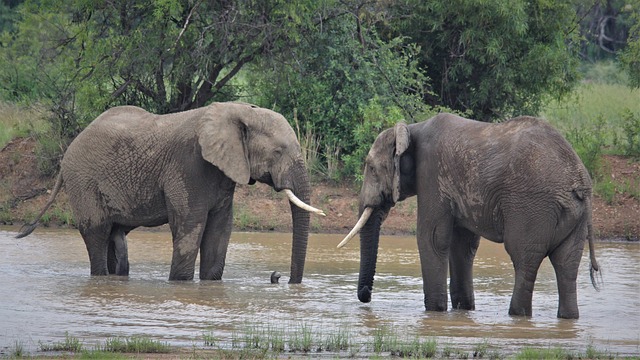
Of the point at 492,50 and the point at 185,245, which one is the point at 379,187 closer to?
the point at 185,245

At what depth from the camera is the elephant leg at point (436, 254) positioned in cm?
1158

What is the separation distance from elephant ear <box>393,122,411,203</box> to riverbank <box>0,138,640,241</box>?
6895 mm

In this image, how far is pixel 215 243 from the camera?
44.8ft

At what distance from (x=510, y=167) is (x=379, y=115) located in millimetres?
8776

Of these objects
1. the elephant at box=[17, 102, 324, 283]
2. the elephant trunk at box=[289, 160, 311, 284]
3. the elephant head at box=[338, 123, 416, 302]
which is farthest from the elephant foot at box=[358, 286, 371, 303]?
the elephant trunk at box=[289, 160, 311, 284]

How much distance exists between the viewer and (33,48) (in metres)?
25.2

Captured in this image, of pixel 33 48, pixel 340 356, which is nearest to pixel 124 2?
pixel 33 48

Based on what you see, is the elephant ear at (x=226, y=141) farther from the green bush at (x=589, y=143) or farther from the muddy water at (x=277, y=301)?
the green bush at (x=589, y=143)

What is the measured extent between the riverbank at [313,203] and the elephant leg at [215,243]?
497 cm

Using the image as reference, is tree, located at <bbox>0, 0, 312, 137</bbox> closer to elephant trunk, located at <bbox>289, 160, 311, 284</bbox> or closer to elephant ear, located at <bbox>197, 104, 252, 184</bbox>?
elephant ear, located at <bbox>197, 104, 252, 184</bbox>

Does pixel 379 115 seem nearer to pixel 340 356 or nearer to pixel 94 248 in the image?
pixel 94 248

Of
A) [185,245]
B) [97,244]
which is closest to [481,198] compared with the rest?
[185,245]

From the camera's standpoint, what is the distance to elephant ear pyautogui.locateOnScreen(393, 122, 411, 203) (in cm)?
1170

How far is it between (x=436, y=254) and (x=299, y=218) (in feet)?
7.09
